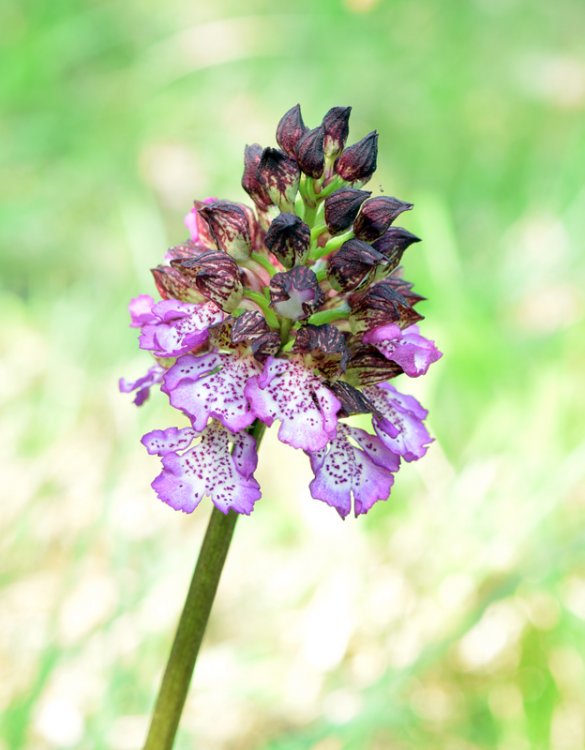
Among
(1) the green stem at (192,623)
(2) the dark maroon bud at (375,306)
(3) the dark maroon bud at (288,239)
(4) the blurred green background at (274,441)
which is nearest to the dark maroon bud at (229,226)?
(3) the dark maroon bud at (288,239)

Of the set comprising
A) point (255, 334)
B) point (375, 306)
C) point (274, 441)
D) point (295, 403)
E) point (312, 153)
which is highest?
point (274, 441)

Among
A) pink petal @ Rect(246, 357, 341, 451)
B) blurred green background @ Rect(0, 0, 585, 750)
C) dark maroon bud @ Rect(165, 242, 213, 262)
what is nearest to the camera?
pink petal @ Rect(246, 357, 341, 451)

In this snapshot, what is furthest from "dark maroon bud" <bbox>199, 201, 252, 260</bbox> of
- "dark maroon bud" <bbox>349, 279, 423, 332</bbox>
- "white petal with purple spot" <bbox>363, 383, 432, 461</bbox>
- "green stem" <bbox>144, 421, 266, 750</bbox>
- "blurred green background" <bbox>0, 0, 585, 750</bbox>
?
"blurred green background" <bbox>0, 0, 585, 750</bbox>

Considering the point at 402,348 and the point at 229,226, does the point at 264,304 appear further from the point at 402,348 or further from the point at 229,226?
the point at 402,348

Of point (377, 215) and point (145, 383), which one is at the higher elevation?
point (377, 215)

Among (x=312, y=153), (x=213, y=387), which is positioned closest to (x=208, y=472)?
(x=213, y=387)

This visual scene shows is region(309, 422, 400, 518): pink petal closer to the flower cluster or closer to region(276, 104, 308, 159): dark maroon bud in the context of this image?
the flower cluster

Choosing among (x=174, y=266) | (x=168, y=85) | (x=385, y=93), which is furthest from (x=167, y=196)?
(x=174, y=266)
